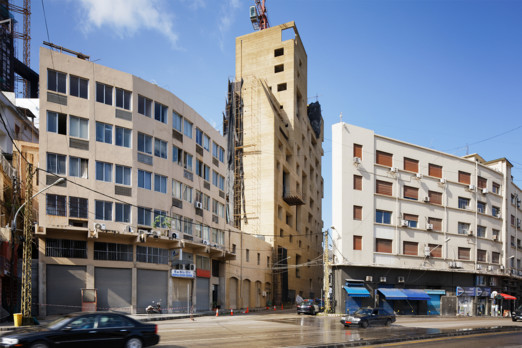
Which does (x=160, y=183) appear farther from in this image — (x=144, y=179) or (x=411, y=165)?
(x=411, y=165)

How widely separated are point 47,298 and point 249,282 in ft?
92.4

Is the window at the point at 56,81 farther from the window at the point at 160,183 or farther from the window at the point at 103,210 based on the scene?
the window at the point at 160,183

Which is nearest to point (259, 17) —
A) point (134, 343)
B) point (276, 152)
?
point (276, 152)

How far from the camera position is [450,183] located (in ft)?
175

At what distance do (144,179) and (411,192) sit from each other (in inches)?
1135

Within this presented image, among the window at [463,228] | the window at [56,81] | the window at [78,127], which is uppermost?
the window at [56,81]

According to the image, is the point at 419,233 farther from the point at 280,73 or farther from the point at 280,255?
the point at 280,73

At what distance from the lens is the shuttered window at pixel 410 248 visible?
49156 mm

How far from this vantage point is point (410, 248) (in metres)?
49.4

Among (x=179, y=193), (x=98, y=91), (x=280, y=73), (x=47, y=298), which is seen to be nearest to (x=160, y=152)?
(x=179, y=193)

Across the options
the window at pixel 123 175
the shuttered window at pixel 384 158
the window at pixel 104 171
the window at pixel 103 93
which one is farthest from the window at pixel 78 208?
the shuttered window at pixel 384 158

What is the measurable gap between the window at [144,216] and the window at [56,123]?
8.17 m

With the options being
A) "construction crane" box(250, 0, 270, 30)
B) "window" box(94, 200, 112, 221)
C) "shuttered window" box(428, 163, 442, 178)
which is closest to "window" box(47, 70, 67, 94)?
"window" box(94, 200, 112, 221)

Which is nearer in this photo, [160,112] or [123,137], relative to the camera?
[123,137]
